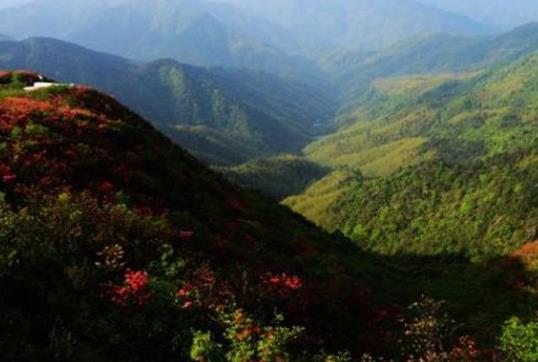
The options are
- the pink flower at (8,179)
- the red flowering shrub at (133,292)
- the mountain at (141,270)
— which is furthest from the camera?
the pink flower at (8,179)

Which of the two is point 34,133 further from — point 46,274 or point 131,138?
point 46,274

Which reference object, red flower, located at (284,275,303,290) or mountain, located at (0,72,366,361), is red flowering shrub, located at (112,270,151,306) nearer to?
mountain, located at (0,72,366,361)

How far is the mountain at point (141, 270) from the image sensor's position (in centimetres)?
2630

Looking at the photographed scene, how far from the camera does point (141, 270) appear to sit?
31844mm

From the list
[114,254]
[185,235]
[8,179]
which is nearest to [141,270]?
[114,254]

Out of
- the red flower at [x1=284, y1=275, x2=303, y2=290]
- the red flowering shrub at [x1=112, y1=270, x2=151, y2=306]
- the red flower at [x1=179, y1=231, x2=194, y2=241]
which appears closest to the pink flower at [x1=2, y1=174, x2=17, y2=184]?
the red flower at [x1=179, y1=231, x2=194, y2=241]

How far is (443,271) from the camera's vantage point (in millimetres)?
128000

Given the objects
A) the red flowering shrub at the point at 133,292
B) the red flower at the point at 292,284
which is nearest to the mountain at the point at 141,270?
the red flowering shrub at the point at 133,292

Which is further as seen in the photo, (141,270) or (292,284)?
(292,284)

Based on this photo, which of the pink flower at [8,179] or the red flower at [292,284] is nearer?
the red flower at [292,284]

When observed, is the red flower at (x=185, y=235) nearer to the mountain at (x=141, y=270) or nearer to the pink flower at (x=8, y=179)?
the mountain at (x=141, y=270)

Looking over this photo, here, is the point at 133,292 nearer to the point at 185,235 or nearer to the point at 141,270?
the point at 141,270

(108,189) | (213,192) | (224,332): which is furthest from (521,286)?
(224,332)

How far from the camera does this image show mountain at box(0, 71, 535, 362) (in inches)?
1035
